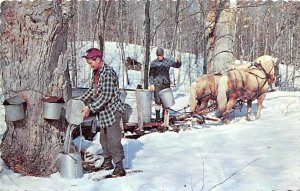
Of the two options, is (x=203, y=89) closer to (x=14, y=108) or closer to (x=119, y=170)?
(x=119, y=170)

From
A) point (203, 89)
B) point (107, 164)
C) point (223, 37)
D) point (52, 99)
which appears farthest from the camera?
point (223, 37)

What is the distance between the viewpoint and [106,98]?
15.5 feet

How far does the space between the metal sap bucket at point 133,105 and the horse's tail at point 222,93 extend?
1769mm

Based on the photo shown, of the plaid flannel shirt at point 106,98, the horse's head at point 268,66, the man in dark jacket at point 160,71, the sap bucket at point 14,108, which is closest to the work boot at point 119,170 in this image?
the plaid flannel shirt at point 106,98

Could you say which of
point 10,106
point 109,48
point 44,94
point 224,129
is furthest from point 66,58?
point 109,48

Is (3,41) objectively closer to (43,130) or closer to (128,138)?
(43,130)

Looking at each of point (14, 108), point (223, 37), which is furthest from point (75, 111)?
point (223, 37)

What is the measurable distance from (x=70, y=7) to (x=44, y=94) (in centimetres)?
117

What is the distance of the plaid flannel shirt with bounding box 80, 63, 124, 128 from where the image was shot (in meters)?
4.70

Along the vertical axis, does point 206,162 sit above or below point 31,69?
below

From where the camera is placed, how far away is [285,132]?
276 inches

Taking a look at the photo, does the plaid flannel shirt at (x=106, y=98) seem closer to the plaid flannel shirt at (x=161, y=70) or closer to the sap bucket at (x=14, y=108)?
the sap bucket at (x=14, y=108)

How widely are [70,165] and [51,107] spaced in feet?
2.46

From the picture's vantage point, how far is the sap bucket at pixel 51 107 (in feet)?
16.0
